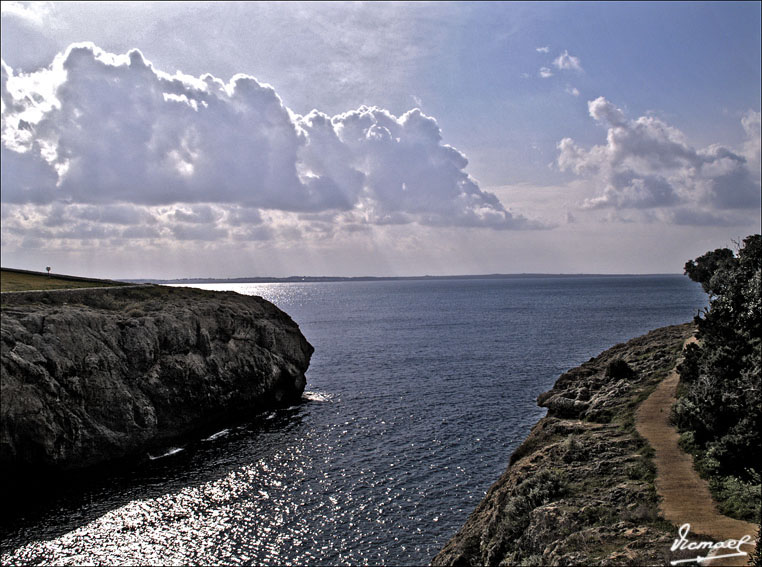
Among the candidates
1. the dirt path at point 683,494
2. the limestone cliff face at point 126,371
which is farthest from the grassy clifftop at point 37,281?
the dirt path at point 683,494

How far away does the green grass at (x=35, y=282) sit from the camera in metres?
53.3

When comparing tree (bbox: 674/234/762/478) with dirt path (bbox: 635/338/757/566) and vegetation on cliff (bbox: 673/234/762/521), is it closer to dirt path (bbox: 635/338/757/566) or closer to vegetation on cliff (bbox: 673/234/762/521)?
vegetation on cliff (bbox: 673/234/762/521)

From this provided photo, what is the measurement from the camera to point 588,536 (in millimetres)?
19766

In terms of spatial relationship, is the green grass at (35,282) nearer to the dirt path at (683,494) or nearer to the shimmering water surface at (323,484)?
the shimmering water surface at (323,484)

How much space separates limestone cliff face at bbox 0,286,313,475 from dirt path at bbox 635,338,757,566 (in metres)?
41.9

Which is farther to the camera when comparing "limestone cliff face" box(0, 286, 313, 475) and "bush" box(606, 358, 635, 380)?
"bush" box(606, 358, 635, 380)

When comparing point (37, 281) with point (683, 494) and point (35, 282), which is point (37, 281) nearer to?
point (35, 282)

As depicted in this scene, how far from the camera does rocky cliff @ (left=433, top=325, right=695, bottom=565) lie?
19.1m

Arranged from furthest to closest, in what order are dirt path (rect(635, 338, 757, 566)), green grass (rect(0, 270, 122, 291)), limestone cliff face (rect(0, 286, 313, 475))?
green grass (rect(0, 270, 122, 291)), limestone cliff face (rect(0, 286, 313, 475)), dirt path (rect(635, 338, 757, 566))

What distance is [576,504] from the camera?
22.6 meters

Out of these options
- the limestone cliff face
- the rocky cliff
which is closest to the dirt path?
the rocky cliff

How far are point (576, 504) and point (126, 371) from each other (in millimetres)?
42513

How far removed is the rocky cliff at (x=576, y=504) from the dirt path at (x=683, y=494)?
1.80 ft

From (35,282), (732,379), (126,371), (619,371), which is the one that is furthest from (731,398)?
(35,282)
